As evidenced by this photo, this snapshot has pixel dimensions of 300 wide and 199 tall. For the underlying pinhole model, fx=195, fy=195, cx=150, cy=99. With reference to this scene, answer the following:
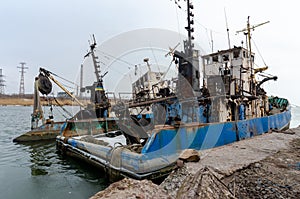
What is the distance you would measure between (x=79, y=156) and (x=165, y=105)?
4.72m

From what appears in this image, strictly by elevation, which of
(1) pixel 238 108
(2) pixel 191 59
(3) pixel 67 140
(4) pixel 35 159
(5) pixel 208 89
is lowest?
(4) pixel 35 159

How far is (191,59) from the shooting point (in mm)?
8445

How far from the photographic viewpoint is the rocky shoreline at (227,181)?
2.83 m

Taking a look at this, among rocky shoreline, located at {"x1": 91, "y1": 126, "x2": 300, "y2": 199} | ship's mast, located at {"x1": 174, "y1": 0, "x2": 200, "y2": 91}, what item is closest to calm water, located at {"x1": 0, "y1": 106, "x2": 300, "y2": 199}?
rocky shoreline, located at {"x1": 91, "y1": 126, "x2": 300, "y2": 199}

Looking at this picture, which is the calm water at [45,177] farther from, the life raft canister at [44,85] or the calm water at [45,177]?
the life raft canister at [44,85]

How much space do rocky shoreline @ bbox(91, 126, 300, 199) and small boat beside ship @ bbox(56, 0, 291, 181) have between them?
1258 mm

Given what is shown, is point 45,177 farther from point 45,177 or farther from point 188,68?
point 188,68

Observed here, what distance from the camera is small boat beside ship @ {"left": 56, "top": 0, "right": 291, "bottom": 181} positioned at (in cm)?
593

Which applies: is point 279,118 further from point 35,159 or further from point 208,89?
point 35,159

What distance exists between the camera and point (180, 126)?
6.38m

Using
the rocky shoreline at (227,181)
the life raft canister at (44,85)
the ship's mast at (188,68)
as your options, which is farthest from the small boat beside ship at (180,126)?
the life raft canister at (44,85)

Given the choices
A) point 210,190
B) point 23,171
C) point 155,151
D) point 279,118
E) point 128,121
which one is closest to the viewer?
point 210,190

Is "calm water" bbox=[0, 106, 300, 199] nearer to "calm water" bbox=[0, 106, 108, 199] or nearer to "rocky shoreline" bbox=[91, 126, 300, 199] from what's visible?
"calm water" bbox=[0, 106, 108, 199]

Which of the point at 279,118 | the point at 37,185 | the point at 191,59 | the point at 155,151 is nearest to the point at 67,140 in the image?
the point at 37,185
